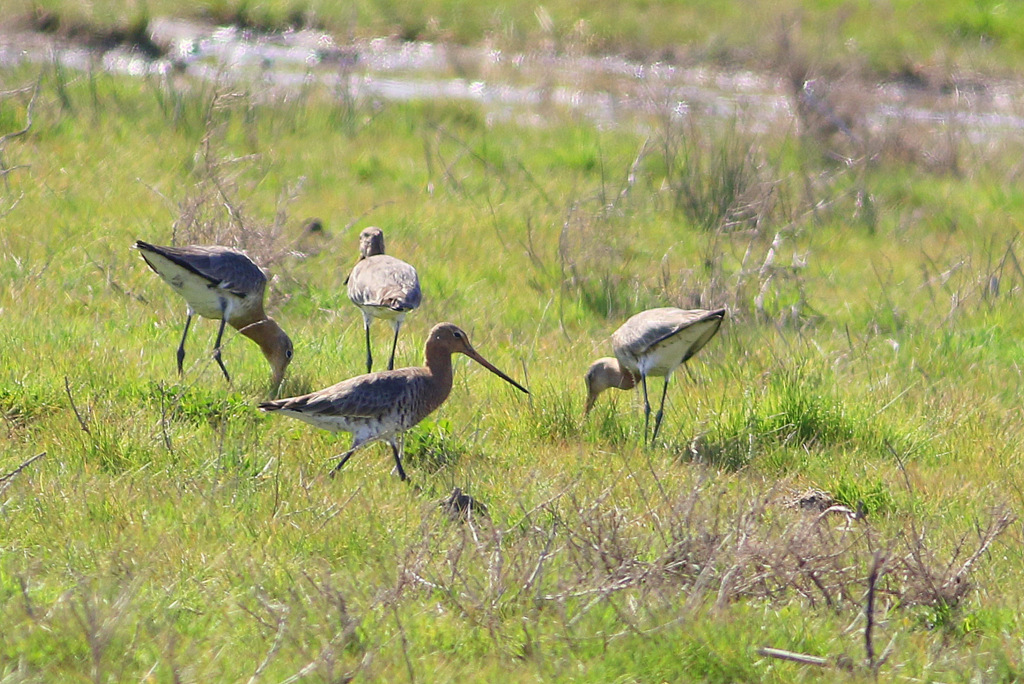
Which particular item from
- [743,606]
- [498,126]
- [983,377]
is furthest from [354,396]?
[498,126]

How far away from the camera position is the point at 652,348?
7.15 metres

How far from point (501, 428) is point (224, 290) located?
1.99 m

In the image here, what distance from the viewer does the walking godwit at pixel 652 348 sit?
6.88m

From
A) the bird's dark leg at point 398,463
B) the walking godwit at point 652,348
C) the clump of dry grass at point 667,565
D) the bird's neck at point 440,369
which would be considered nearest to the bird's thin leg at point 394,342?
the bird's neck at point 440,369

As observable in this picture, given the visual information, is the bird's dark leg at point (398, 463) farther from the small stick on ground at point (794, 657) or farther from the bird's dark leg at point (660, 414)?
the small stick on ground at point (794, 657)

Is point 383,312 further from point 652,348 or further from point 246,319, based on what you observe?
point 652,348

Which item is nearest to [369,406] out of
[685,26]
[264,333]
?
[264,333]

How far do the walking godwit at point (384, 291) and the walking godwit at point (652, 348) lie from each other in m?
1.31

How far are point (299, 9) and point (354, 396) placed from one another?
51.0 feet

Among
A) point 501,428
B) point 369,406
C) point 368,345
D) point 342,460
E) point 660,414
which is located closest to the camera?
point 342,460

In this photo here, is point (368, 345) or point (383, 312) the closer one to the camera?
point (368, 345)

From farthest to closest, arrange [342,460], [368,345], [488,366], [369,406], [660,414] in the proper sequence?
[368,345], [488,366], [660,414], [369,406], [342,460]

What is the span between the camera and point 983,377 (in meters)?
7.95

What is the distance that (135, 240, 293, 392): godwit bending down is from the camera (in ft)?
23.7
